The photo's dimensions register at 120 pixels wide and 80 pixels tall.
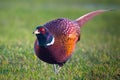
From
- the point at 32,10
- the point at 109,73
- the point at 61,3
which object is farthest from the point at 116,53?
the point at 61,3

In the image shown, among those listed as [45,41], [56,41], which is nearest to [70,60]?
[56,41]

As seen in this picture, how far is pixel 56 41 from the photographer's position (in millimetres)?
4359

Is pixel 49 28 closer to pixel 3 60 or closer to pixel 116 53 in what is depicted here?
pixel 3 60

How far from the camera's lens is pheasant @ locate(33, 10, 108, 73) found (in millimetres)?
4227

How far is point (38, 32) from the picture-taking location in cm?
411

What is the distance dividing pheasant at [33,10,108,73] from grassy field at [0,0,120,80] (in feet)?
0.52

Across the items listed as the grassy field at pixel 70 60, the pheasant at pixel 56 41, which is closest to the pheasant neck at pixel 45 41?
the pheasant at pixel 56 41

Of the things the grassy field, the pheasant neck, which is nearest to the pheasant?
the pheasant neck

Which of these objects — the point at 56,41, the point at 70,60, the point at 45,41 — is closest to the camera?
the point at 45,41

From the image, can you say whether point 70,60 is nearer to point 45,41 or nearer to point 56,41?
point 56,41

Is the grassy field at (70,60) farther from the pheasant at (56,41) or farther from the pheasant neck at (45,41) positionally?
the pheasant neck at (45,41)

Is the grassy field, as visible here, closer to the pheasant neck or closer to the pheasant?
the pheasant

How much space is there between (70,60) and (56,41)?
691 millimetres

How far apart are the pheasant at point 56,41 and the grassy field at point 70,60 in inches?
6.3
